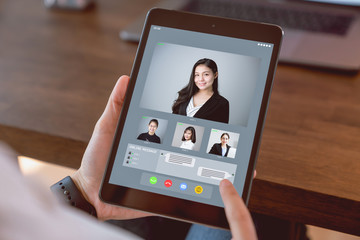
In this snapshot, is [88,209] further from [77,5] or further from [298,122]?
[77,5]

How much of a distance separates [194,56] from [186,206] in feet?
0.71

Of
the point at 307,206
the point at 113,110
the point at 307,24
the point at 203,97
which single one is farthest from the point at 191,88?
the point at 307,24

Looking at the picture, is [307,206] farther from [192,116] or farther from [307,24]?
[307,24]

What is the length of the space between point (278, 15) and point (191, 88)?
46 centimetres

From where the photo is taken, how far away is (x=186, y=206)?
22.0 inches

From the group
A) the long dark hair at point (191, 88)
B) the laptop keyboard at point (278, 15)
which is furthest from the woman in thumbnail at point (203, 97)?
the laptop keyboard at point (278, 15)

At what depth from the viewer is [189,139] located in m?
0.58

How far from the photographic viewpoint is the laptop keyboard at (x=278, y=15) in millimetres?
896

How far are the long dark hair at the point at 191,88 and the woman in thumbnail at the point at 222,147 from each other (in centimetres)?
7

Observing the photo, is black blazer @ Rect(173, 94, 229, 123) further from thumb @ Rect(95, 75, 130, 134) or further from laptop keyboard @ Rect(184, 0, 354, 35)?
laptop keyboard @ Rect(184, 0, 354, 35)

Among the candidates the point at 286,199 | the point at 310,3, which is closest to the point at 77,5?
the point at 310,3

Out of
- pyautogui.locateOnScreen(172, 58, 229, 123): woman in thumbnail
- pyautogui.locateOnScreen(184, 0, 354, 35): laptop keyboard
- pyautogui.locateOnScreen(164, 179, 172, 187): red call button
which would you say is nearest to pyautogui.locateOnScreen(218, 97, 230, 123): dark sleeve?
pyautogui.locateOnScreen(172, 58, 229, 123): woman in thumbnail

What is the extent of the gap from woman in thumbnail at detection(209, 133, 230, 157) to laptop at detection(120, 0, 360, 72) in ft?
0.98

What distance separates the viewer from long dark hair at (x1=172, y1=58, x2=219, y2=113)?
0.59 m
